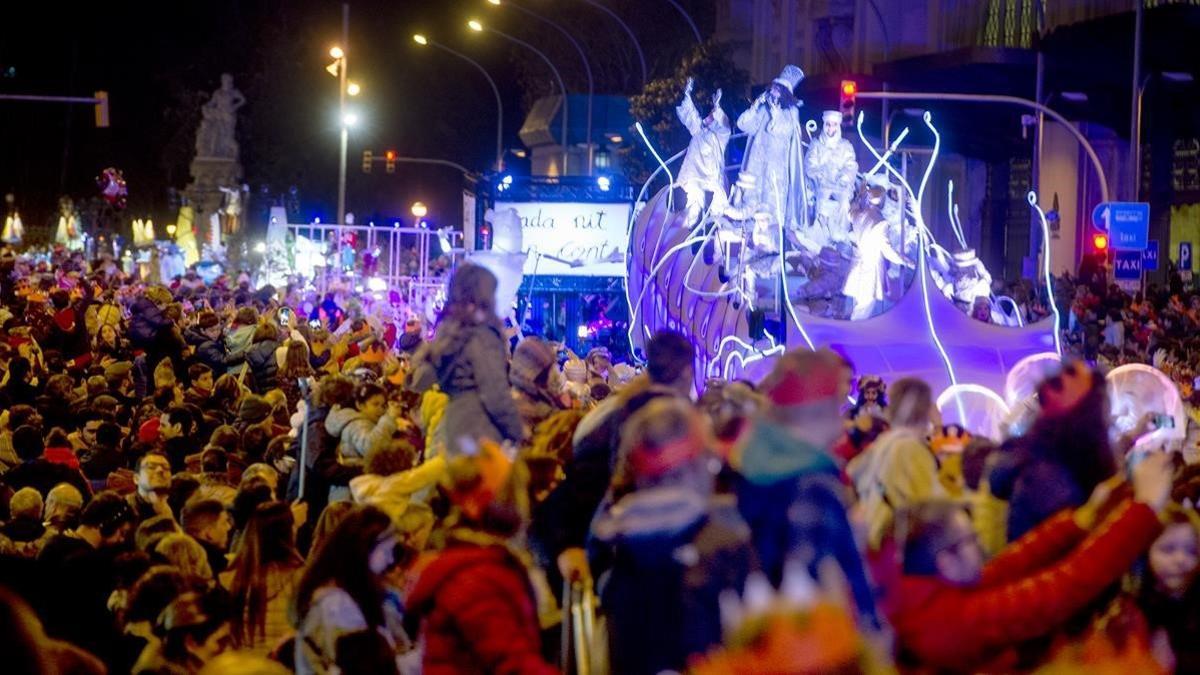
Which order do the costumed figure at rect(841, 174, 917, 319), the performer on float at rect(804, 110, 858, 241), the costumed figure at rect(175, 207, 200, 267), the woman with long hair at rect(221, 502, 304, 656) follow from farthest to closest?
the costumed figure at rect(175, 207, 200, 267) → the performer on float at rect(804, 110, 858, 241) → the costumed figure at rect(841, 174, 917, 319) → the woman with long hair at rect(221, 502, 304, 656)

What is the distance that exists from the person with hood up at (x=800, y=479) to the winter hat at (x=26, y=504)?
15.2ft

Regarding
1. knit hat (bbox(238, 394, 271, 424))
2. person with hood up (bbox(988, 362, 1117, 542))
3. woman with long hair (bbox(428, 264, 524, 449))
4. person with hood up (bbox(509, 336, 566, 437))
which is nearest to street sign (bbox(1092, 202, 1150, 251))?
knit hat (bbox(238, 394, 271, 424))

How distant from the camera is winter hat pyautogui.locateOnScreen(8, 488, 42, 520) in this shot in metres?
8.19

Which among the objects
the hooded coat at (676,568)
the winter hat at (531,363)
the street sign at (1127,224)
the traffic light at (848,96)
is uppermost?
the traffic light at (848,96)

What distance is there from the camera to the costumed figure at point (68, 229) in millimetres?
50422

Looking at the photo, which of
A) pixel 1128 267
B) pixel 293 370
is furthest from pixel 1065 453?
pixel 1128 267

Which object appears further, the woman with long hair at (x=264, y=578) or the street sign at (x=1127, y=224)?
the street sign at (x=1127, y=224)

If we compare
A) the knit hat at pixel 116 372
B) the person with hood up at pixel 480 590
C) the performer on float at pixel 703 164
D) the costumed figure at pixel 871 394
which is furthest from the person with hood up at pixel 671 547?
the performer on float at pixel 703 164

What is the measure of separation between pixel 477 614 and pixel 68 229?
164 feet

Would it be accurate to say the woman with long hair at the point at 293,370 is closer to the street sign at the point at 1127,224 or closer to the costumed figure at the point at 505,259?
the costumed figure at the point at 505,259

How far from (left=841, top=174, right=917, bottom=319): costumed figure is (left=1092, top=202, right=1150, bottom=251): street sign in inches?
277

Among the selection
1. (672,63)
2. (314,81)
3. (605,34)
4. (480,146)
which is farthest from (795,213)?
(480,146)

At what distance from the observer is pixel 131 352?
15844 mm

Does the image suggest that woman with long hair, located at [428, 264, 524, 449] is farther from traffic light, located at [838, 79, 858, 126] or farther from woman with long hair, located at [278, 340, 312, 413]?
traffic light, located at [838, 79, 858, 126]
